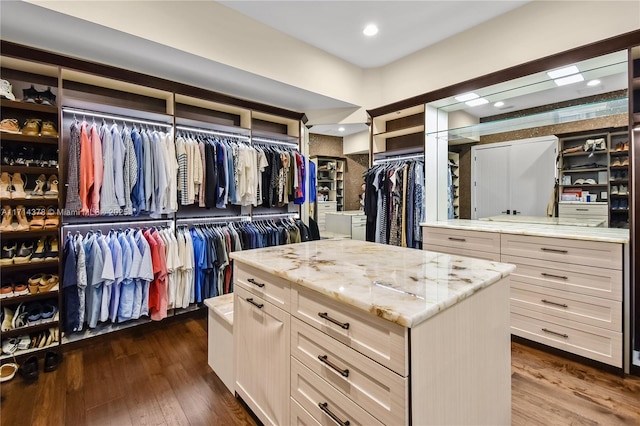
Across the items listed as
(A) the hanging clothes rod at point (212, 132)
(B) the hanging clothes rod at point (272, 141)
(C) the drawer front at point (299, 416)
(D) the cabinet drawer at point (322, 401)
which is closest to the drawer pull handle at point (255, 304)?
(D) the cabinet drawer at point (322, 401)

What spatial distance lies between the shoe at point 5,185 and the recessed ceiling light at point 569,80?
179 inches

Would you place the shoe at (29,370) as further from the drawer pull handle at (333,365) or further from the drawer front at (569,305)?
the drawer front at (569,305)

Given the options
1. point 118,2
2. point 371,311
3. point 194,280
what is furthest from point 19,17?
point 371,311

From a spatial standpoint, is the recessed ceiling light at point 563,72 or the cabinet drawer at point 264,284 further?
the recessed ceiling light at point 563,72

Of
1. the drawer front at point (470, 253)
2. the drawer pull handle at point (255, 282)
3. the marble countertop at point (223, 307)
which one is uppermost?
the drawer pull handle at point (255, 282)

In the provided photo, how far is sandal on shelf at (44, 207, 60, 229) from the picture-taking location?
2.23 meters

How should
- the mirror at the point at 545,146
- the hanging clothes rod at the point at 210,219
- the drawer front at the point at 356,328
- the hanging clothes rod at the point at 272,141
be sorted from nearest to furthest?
the drawer front at the point at 356,328
the mirror at the point at 545,146
the hanging clothes rod at the point at 210,219
the hanging clothes rod at the point at 272,141

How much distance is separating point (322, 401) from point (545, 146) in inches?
123

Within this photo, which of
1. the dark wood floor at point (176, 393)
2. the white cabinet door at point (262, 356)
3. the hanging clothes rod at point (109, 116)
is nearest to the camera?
the white cabinet door at point (262, 356)

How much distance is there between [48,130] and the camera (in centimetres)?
228

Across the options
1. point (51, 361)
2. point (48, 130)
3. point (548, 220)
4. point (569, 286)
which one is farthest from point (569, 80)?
point (51, 361)

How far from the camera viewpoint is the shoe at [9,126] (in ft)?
6.87

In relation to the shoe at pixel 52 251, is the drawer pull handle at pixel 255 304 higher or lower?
lower

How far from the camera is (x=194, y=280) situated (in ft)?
9.65
